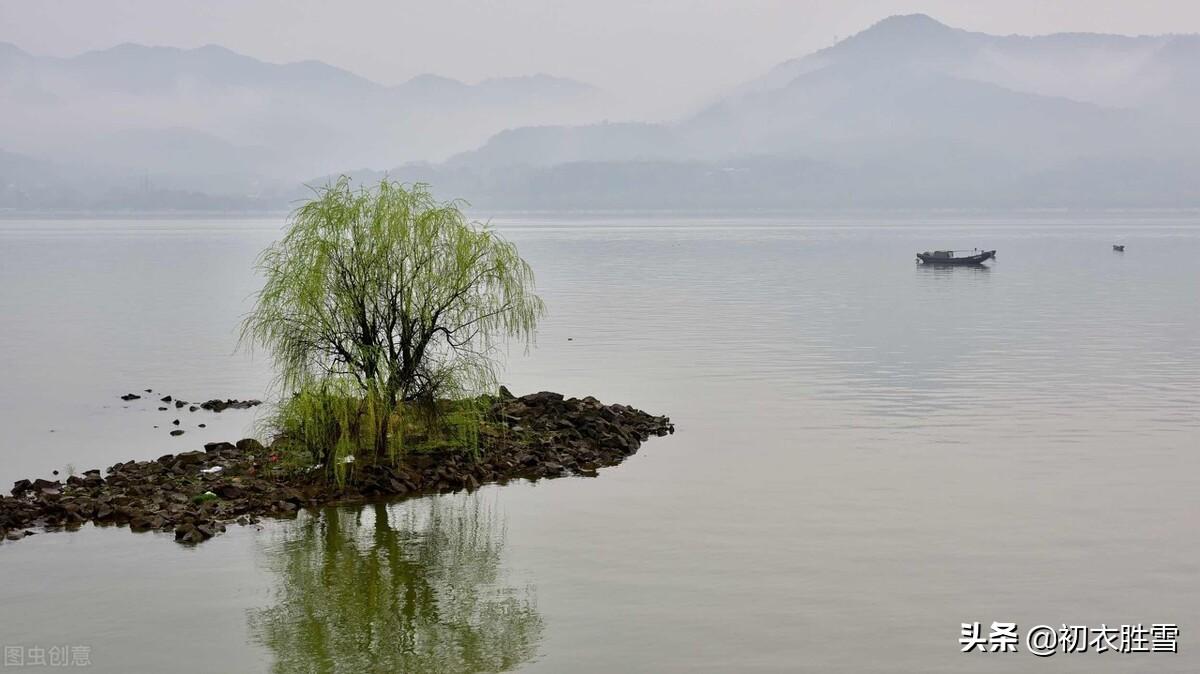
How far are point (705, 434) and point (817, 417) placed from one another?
13.7 ft

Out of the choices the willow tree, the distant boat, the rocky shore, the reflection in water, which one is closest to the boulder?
the rocky shore

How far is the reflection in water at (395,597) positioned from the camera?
19.0 metres

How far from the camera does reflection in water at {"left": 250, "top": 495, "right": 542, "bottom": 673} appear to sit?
62.4ft

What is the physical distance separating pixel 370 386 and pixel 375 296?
2453 mm

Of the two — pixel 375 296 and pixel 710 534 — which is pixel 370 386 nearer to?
pixel 375 296

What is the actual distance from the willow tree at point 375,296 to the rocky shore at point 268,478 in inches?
64.5

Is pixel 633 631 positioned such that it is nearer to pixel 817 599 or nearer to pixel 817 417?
pixel 817 599

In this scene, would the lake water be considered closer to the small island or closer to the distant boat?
the small island

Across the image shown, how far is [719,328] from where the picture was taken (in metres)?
Answer: 65.2

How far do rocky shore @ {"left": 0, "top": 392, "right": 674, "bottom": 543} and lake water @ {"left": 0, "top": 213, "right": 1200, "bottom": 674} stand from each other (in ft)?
2.21

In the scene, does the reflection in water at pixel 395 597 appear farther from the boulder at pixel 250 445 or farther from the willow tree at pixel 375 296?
the boulder at pixel 250 445

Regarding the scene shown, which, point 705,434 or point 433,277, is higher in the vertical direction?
point 433,277

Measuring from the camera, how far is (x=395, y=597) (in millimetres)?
21750

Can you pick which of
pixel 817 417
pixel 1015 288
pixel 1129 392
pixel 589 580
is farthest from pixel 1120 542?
pixel 1015 288
